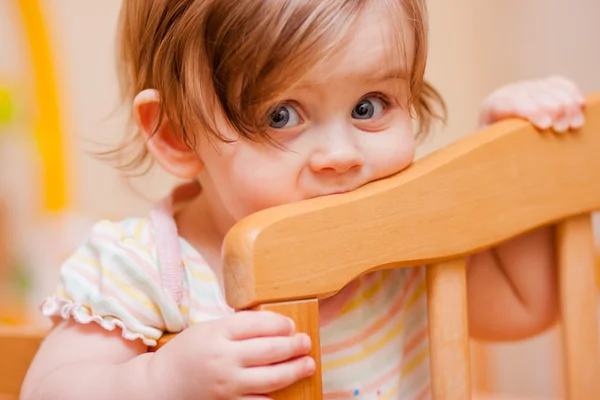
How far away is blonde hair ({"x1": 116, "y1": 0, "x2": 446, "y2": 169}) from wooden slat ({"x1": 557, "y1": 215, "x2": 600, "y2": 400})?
0.17 meters

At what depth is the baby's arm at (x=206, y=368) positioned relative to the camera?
1.52 feet

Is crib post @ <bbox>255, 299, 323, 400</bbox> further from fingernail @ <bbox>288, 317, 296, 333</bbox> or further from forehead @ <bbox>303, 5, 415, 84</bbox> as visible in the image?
forehead @ <bbox>303, 5, 415, 84</bbox>

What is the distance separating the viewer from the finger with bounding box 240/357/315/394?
Result: 46cm

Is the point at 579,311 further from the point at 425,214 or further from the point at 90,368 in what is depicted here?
the point at 90,368

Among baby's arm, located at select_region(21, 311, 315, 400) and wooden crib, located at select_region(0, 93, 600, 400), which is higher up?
wooden crib, located at select_region(0, 93, 600, 400)

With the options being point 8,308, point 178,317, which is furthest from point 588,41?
point 8,308

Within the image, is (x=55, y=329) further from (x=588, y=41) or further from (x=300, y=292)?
(x=588, y=41)

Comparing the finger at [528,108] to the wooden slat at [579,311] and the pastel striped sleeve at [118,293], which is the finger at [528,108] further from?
the pastel striped sleeve at [118,293]

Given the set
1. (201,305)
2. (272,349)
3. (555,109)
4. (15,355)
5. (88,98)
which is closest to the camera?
(272,349)

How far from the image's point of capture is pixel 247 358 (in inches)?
18.4

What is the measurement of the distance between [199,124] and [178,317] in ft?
0.54

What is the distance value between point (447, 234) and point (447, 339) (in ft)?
0.24

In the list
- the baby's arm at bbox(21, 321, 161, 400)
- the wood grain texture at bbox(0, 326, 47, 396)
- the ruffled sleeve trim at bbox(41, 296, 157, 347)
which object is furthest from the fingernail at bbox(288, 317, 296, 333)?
the wood grain texture at bbox(0, 326, 47, 396)

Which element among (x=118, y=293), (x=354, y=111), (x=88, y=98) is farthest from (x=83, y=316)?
(x=88, y=98)
